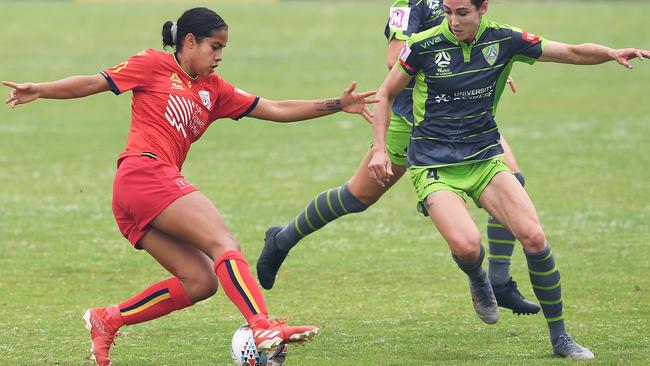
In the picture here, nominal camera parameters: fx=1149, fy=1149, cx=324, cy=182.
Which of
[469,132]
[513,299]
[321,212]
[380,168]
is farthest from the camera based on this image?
[321,212]

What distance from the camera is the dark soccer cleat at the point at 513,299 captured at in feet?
25.3

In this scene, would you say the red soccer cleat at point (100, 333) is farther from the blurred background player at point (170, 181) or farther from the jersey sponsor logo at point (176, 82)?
the jersey sponsor logo at point (176, 82)

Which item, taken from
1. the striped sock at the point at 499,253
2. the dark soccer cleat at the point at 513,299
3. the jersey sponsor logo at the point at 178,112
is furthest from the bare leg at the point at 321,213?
the jersey sponsor logo at the point at 178,112

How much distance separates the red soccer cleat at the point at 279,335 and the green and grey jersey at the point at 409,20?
2.39m

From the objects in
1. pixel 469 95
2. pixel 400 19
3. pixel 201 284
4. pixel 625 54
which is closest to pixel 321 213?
pixel 400 19

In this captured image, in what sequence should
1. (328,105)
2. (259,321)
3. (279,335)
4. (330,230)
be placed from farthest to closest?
(330,230) < (328,105) < (259,321) < (279,335)

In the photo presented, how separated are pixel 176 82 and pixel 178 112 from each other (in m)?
0.18

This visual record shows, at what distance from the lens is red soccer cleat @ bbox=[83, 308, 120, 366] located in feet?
21.6

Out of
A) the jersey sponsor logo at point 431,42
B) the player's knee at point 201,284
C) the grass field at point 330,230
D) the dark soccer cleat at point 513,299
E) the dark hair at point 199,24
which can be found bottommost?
the grass field at point 330,230

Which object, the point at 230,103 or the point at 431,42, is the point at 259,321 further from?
the point at 431,42

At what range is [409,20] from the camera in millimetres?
7906

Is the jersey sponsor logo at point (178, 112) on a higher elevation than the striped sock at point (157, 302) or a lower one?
higher

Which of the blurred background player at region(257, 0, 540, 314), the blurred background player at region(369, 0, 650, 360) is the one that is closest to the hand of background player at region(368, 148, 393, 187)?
the blurred background player at region(369, 0, 650, 360)

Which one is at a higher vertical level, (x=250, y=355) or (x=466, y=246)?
(x=466, y=246)
